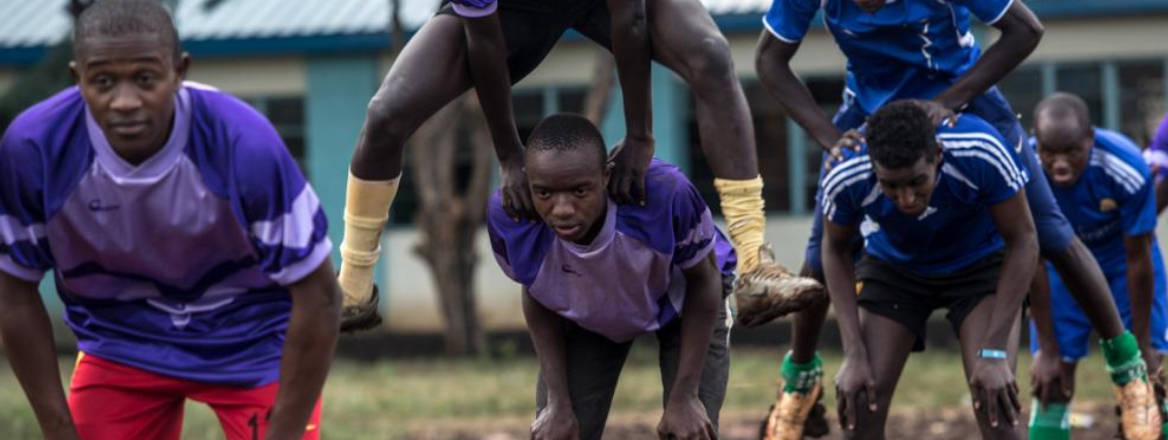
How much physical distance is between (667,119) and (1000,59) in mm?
13280

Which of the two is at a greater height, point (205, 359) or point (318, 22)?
point (205, 359)

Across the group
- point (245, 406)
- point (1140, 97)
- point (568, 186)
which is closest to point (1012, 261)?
point (568, 186)

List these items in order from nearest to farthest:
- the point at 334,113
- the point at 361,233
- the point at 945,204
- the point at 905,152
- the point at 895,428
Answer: the point at 905,152
the point at 361,233
the point at 945,204
the point at 895,428
the point at 334,113

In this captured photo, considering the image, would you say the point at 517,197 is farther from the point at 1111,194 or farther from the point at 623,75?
the point at 1111,194

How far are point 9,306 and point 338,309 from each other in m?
0.88

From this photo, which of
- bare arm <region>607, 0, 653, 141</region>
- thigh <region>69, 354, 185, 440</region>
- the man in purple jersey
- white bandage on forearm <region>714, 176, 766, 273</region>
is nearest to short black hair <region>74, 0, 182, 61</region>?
thigh <region>69, 354, 185, 440</region>

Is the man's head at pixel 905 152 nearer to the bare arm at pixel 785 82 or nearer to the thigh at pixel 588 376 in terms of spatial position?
the bare arm at pixel 785 82

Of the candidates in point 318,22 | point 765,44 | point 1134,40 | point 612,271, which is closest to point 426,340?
point 318,22

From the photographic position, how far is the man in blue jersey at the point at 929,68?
682 centimetres

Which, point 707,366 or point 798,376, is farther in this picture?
point 798,376

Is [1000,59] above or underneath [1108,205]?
above

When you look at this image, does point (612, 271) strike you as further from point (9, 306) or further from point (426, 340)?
point (426, 340)

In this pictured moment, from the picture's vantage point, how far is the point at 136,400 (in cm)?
512

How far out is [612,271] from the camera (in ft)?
19.3
